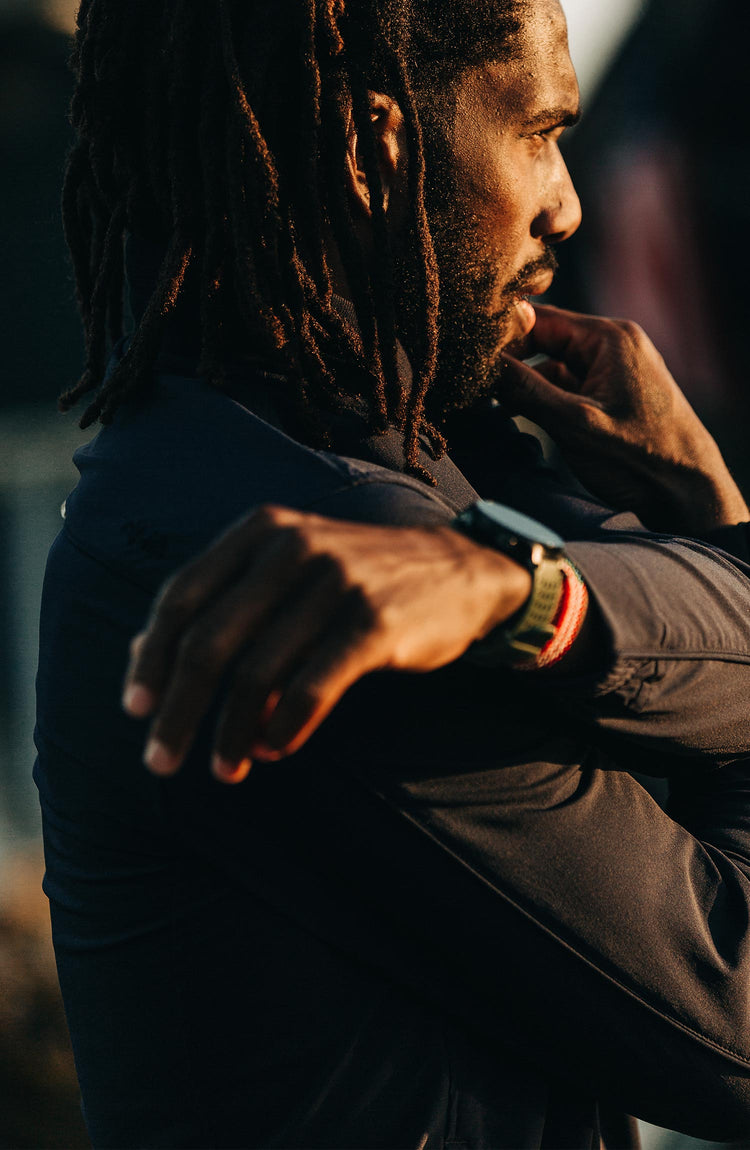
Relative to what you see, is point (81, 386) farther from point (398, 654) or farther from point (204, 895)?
point (398, 654)

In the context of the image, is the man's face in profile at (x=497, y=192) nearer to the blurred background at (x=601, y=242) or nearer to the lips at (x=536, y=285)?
the lips at (x=536, y=285)

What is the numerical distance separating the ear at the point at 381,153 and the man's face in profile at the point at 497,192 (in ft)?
0.30

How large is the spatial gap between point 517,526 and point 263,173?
29.5 inches

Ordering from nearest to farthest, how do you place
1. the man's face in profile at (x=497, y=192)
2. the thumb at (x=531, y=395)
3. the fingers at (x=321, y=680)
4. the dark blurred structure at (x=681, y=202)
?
the fingers at (x=321, y=680) → the man's face in profile at (x=497, y=192) → the thumb at (x=531, y=395) → the dark blurred structure at (x=681, y=202)

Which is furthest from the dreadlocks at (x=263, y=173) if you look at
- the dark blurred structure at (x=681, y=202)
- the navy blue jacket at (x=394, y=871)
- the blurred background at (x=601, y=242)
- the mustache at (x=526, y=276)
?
the dark blurred structure at (x=681, y=202)

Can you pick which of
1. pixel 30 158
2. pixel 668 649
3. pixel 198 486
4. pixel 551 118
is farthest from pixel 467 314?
pixel 30 158

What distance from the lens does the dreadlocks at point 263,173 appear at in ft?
4.87

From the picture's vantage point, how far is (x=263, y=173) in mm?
1475

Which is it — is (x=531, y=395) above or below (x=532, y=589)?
below

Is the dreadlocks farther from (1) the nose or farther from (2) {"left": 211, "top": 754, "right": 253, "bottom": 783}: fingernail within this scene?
(2) {"left": 211, "top": 754, "right": 253, "bottom": 783}: fingernail

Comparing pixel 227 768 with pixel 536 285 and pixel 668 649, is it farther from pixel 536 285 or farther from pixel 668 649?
pixel 536 285

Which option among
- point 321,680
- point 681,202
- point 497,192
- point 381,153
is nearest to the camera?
point 321,680

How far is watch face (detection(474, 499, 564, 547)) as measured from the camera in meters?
0.99

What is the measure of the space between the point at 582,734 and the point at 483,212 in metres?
0.95
